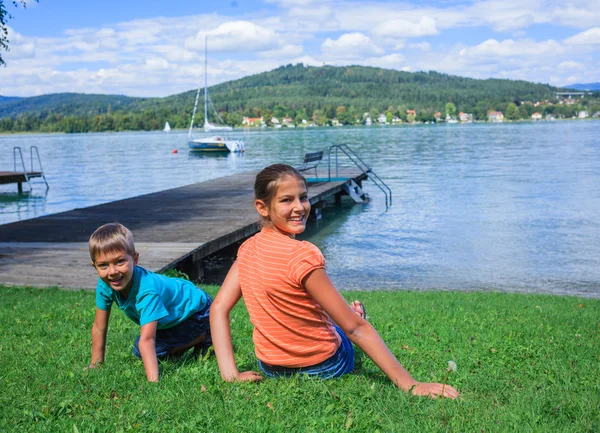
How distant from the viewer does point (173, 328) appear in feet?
14.5

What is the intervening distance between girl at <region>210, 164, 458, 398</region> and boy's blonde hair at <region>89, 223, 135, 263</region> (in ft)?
2.27

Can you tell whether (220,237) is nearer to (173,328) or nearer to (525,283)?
(525,283)

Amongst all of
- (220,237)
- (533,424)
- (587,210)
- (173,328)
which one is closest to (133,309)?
(173,328)

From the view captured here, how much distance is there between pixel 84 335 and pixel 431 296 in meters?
4.87

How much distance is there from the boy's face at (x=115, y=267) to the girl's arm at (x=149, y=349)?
0.31m

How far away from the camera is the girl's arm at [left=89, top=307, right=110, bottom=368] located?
4262mm

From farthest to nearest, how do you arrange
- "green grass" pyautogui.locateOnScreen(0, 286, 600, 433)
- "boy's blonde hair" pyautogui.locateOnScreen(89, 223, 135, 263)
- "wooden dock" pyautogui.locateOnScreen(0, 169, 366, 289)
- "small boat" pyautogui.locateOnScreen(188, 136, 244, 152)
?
"small boat" pyautogui.locateOnScreen(188, 136, 244, 152), "wooden dock" pyautogui.locateOnScreen(0, 169, 366, 289), "boy's blonde hair" pyautogui.locateOnScreen(89, 223, 135, 263), "green grass" pyautogui.locateOnScreen(0, 286, 600, 433)

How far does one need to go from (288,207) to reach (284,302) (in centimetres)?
52

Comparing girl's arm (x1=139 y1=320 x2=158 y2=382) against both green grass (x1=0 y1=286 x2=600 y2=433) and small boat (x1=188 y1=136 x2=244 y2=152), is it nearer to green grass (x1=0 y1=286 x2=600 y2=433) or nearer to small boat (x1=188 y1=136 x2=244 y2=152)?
green grass (x1=0 y1=286 x2=600 y2=433)

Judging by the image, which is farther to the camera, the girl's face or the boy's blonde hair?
the boy's blonde hair

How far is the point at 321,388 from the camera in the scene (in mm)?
3631

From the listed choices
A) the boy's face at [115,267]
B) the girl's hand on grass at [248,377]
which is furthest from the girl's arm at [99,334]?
the girl's hand on grass at [248,377]

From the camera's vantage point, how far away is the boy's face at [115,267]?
12.9 feet

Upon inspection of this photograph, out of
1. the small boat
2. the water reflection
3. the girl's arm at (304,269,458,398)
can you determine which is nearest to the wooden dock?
the girl's arm at (304,269,458,398)
